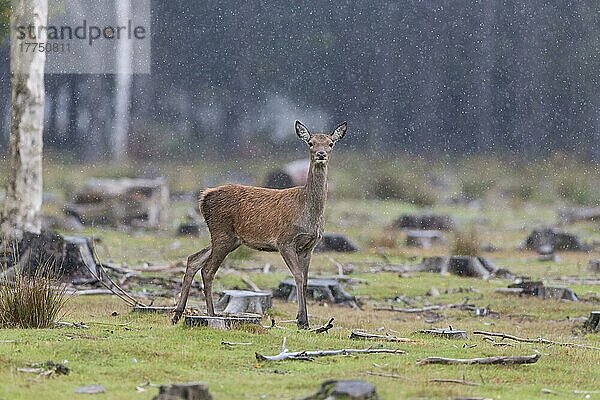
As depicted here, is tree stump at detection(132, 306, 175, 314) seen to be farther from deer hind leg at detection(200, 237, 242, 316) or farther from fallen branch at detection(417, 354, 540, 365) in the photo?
fallen branch at detection(417, 354, 540, 365)

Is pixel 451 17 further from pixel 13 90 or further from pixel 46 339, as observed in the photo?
pixel 46 339

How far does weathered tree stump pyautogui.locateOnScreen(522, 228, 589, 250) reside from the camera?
2072 cm

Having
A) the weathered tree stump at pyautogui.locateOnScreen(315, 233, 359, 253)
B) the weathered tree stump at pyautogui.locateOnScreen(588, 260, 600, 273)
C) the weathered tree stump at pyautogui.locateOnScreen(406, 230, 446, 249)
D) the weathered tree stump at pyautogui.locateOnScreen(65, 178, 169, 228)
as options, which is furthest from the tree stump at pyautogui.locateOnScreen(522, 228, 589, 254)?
the weathered tree stump at pyautogui.locateOnScreen(65, 178, 169, 228)

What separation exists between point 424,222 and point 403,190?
3932 millimetres

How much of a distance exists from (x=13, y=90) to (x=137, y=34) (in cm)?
1448

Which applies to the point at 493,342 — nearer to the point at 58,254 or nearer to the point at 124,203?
the point at 58,254

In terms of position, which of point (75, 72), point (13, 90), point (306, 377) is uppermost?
point (75, 72)

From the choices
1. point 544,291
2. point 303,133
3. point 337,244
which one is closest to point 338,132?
point 303,133

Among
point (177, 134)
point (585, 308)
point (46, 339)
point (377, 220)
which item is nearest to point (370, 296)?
point (585, 308)

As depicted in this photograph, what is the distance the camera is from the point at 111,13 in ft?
91.1

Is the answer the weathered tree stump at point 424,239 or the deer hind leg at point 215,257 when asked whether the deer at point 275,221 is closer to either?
the deer hind leg at point 215,257

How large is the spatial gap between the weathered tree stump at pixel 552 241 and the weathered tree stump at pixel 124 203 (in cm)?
618

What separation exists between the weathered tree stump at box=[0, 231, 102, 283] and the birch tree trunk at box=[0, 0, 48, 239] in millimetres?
960

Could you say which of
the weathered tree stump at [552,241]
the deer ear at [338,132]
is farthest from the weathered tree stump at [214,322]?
the weathered tree stump at [552,241]
